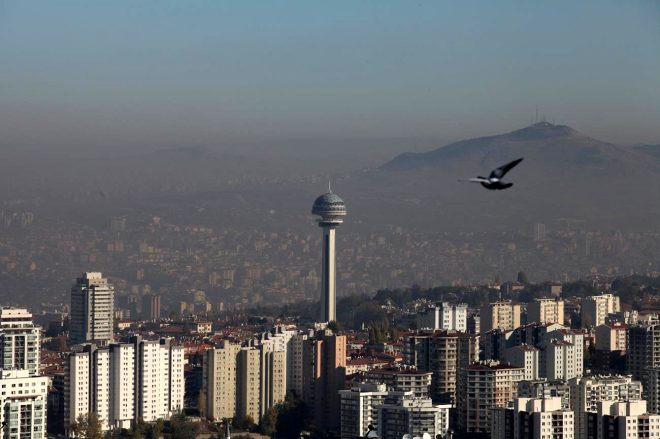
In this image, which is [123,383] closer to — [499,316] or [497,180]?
[499,316]

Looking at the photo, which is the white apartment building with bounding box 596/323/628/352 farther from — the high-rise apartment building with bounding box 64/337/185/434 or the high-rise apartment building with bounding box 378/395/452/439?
the high-rise apartment building with bounding box 378/395/452/439

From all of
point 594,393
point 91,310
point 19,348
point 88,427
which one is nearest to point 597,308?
point 91,310

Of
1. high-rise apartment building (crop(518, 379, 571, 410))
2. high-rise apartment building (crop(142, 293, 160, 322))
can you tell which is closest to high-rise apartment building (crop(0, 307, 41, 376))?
high-rise apartment building (crop(518, 379, 571, 410))

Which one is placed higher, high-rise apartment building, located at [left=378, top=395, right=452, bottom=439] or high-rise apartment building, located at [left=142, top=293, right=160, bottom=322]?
high-rise apartment building, located at [left=142, top=293, right=160, bottom=322]

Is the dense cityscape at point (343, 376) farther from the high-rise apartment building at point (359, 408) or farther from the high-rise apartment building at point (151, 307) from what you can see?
the high-rise apartment building at point (151, 307)

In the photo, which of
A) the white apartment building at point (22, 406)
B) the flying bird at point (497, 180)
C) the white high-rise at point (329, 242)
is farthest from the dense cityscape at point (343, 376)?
the flying bird at point (497, 180)
